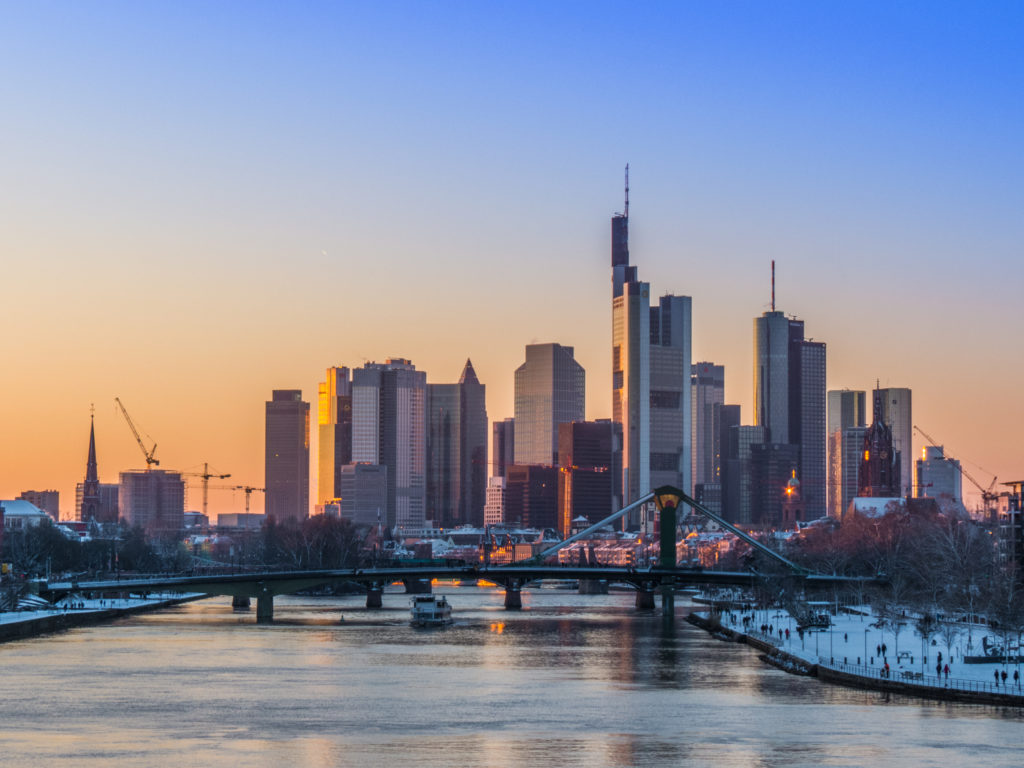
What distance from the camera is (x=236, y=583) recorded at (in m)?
134

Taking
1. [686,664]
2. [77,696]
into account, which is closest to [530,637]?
[686,664]

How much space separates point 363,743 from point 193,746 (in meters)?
5.68

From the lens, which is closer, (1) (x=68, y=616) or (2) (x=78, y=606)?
(1) (x=68, y=616)

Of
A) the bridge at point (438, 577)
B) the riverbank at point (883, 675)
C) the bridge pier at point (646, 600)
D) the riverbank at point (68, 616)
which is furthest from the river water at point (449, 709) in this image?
the bridge pier at point (646, 600)

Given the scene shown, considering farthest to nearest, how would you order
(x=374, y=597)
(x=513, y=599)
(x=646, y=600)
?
(x=374, y=597) < (x=513, y=599) < (x=646, y=600)

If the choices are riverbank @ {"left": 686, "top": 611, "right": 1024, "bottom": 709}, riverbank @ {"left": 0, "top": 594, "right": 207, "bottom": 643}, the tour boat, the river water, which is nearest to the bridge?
riverbank @ {"left": 0, "top": 594, "right": 207, "bottom": 643}

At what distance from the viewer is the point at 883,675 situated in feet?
258

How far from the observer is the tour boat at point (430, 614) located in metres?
132

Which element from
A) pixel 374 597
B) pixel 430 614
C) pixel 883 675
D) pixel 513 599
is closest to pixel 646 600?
pixel 513 599

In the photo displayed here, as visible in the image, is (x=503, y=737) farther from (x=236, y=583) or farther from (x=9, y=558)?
(x=9, y=558)

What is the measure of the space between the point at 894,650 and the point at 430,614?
46589 millimetres

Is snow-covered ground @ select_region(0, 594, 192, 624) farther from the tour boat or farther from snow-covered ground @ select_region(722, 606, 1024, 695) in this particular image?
snow-covered ground @ select_region(722, 606, 1024, 695)

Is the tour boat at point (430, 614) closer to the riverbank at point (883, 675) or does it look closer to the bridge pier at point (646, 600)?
the bridge pier at point (646, 600)

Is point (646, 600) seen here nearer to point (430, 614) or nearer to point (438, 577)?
point (438, 577)
